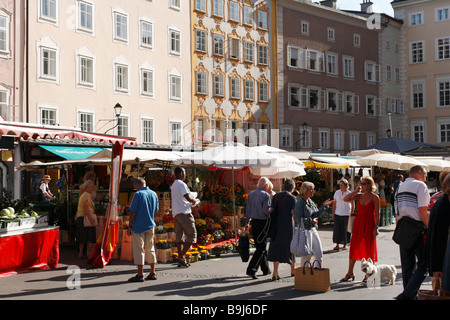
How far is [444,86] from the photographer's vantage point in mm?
51969

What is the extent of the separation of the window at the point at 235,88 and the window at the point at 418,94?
20.5 m

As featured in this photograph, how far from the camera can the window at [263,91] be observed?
41.2 metres

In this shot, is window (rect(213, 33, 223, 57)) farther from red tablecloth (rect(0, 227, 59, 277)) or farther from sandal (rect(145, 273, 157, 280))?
sandal (rect(145, 273, 157, 280))

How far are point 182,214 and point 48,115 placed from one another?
56.0 ft

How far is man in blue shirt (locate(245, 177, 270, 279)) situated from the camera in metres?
11.1

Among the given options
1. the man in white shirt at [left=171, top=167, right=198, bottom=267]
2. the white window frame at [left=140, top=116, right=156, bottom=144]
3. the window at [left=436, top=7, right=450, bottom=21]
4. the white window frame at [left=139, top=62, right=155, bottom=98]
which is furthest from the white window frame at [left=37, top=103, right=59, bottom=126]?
the window at [left=436, top=7, right=450, bottom=21]

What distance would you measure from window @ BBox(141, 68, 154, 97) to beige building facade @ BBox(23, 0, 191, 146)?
52 mm

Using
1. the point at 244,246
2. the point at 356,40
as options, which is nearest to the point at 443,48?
the point at 356,40

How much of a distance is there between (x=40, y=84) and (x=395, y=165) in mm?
15207

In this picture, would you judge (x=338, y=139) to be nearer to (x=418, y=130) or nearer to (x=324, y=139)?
(x=324, y=139)

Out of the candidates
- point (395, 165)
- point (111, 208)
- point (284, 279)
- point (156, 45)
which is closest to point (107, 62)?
point (156, 45)

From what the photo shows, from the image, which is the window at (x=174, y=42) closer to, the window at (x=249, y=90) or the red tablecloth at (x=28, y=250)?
the window at (x=249, y=90)

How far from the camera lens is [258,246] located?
11227 mm
